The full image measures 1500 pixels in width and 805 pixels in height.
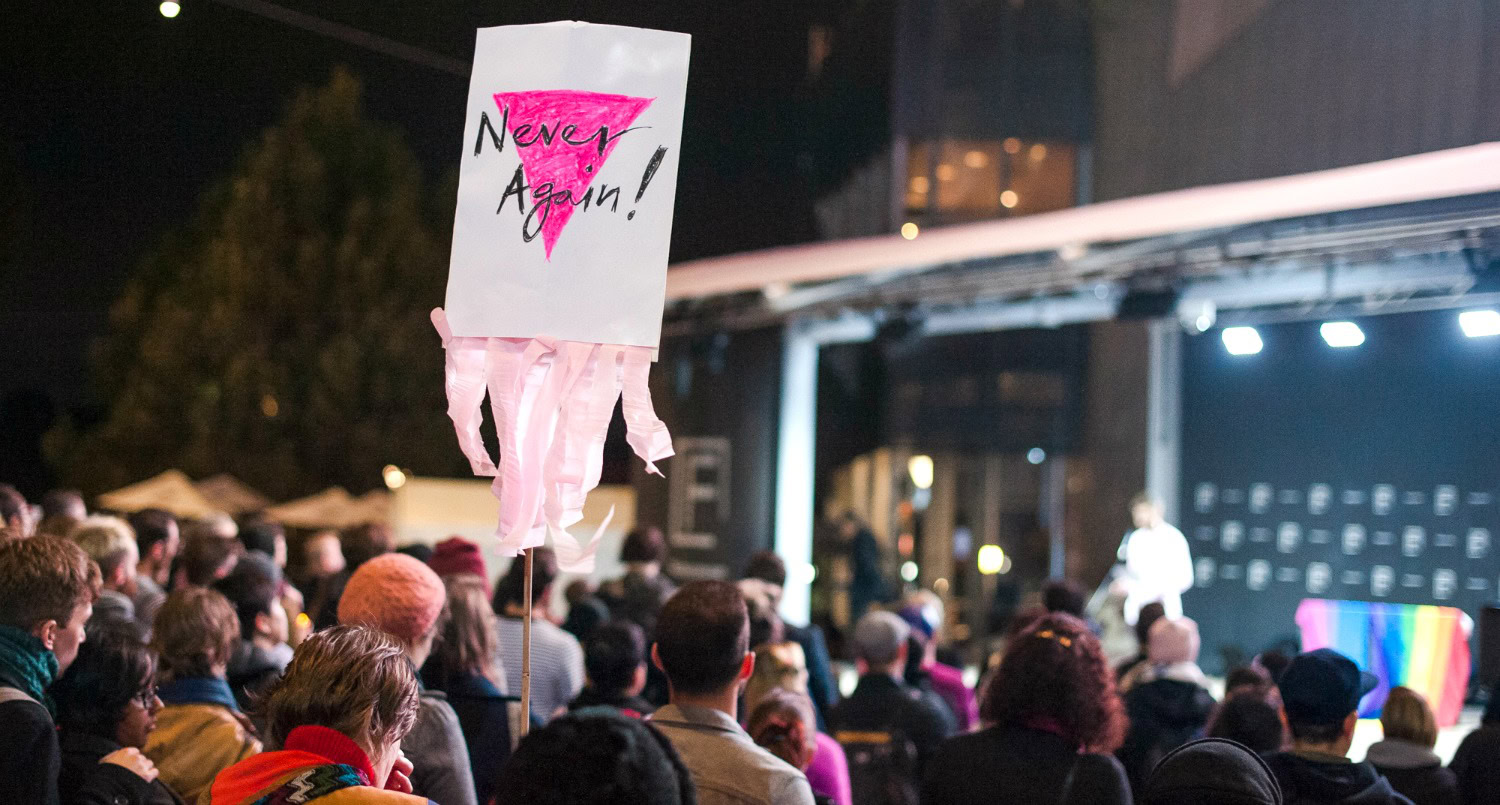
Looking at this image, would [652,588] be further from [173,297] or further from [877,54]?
[173,297]

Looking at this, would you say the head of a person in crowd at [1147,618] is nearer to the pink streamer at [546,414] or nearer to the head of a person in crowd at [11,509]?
the pink streamer at [546,414]

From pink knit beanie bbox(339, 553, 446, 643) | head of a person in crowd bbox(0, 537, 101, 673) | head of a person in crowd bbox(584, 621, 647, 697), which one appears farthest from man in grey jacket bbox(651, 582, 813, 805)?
head of a person in crowd bbox(584, 621, 647, 697)

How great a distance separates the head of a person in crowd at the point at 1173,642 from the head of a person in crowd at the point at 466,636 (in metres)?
2.43

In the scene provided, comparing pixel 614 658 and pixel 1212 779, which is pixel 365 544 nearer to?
pixel 614 658

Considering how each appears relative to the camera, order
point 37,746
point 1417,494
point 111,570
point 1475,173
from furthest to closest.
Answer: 1. point 1417,494
2. point 1475,173
3. point 111,570
4. point 37,746

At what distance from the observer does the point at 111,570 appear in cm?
515

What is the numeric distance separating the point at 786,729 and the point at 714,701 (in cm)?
71

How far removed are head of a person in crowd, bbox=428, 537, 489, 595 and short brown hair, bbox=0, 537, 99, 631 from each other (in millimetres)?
1590

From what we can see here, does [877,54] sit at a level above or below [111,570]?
above

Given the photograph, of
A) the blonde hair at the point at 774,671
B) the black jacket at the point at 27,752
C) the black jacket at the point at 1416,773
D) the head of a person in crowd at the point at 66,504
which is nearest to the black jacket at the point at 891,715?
the blonde hair at the point at 774,671

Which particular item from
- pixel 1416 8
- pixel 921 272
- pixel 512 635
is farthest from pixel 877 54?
pixel 512 635

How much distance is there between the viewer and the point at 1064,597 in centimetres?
588

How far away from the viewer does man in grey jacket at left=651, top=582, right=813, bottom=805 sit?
2660 millimetres

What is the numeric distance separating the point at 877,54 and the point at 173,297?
14.1 metres
